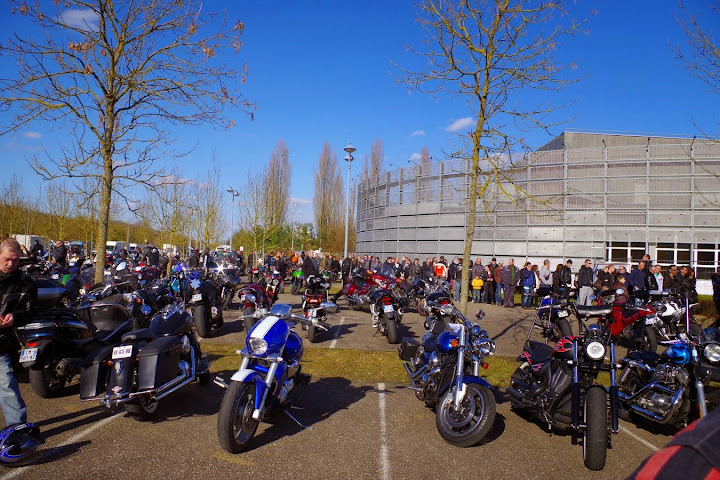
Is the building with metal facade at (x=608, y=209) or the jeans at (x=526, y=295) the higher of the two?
the building with metal facade at (x=608, y=209)

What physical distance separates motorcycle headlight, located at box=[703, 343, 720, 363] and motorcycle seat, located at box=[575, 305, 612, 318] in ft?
3.67

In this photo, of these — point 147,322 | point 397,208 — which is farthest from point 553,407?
point 397,208

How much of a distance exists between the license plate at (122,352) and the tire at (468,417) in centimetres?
302

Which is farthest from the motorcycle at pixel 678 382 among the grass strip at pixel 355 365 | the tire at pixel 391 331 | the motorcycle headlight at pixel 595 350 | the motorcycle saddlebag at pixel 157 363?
the motorcycle saddlebag at pixel 157 363

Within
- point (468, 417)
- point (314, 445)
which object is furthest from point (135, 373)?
point (468, 417)

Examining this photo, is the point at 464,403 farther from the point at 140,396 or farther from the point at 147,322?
the point at 147,322

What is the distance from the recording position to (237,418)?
13.7 ft

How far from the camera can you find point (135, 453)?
4.12 meters

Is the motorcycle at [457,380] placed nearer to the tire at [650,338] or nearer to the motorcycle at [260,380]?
the motorcycle at [260,380]

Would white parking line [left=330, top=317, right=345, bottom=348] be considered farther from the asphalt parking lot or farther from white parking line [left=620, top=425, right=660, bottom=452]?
white parking line [left=620, top=425, right=660, bottom=452]

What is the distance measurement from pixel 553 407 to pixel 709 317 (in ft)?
40.3

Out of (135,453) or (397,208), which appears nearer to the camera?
(135,453)

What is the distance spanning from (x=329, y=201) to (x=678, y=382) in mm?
46628

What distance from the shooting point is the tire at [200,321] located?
31.2 ft
